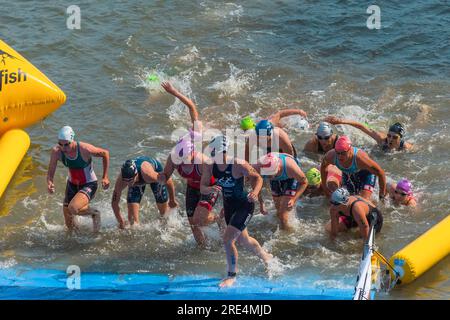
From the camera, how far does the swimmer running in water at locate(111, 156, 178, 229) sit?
9844mm

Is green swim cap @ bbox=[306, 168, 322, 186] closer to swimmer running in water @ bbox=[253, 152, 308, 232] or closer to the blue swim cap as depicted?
swimmer running in water @ bbox=[253, 152, 308, 232]

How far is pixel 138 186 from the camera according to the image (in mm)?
10102

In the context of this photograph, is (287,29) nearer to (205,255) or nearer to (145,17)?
(145,17)

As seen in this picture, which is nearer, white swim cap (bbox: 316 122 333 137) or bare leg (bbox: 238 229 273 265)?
bare leg (bbox: 238 229 273 265)

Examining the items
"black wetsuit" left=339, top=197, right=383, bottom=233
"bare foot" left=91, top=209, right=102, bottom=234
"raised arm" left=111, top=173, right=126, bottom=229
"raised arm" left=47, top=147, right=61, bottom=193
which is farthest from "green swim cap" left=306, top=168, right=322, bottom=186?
"raised arm" left=47, top=147, right=61, bottom=193

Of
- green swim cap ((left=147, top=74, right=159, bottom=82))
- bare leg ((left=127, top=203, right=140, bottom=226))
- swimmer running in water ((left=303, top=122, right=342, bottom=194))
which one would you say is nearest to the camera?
bare leg ((left=127, top=203, right=140, bottom=226))

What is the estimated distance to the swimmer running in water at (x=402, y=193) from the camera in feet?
34.4

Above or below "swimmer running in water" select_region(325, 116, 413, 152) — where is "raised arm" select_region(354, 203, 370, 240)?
below

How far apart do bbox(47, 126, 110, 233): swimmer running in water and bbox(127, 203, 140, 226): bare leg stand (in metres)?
0.46

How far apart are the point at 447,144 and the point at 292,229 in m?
3.55

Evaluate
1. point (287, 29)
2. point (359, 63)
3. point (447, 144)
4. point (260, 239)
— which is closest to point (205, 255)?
point (260, 239)

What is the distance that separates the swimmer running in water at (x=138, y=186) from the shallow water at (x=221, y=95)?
0.25m

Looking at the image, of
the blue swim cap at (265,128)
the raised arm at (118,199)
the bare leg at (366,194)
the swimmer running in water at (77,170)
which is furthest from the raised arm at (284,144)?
the swimmer running in water at (77,170)

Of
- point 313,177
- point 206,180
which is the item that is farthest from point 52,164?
point 313,177
